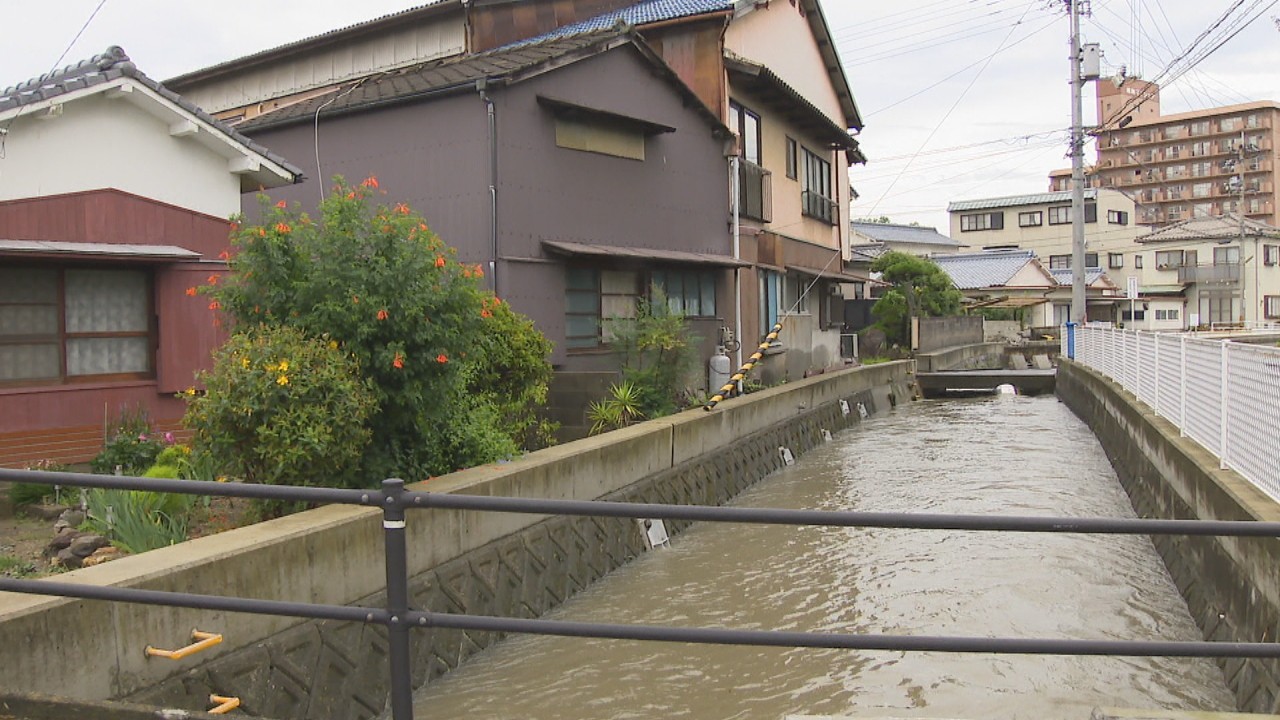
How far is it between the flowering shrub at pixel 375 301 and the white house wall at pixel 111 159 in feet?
11.9

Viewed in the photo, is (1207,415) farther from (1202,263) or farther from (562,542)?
(1202,263)

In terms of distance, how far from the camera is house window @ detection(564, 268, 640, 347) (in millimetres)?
14852

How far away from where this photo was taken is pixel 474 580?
7254mm

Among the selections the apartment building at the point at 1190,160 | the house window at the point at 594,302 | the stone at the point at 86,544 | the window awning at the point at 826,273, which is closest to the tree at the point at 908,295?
the window awning at the point at 826,273

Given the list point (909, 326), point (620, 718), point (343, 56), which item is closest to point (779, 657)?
point (620, 718)

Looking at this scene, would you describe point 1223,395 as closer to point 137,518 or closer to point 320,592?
point 320,592

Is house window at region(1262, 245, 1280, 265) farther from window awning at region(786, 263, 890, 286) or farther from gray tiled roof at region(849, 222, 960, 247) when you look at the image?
window awning at region(786, 263, 890, 286)

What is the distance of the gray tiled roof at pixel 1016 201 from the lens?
64.1 m

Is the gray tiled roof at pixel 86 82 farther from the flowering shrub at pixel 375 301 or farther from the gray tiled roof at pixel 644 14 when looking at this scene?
the gray tiled roof at pixel 644 14

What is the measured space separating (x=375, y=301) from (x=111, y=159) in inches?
210

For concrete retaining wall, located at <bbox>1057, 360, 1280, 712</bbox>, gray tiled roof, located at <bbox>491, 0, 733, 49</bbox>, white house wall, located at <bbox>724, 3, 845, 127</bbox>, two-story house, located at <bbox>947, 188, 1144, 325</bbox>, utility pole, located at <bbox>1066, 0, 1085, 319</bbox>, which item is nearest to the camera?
concrete retaining wall, located at <bbox>1057, 360, 1280, 712</bbox>

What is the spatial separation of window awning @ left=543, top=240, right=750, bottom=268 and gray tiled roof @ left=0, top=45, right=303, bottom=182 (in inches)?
192

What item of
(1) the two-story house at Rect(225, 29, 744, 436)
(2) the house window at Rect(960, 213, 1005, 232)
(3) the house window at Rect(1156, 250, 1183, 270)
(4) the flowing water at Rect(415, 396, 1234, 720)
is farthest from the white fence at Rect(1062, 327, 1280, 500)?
(2) the house window at Rect(960, 213, 1005, 232)

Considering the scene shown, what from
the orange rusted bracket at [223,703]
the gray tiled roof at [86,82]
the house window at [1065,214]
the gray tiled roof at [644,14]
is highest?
the house window at [1065,214]
